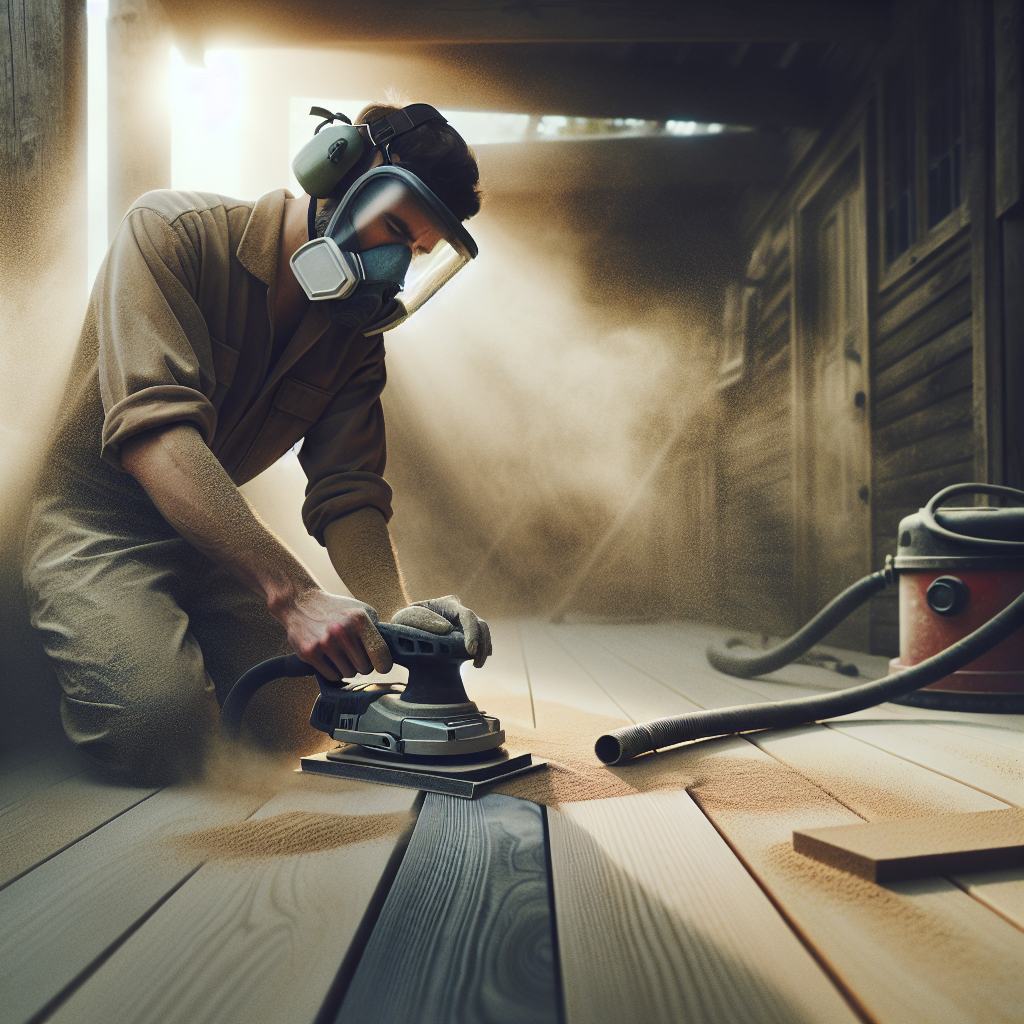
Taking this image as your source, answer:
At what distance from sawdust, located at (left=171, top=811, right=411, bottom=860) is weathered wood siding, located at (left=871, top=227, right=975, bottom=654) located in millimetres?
2788

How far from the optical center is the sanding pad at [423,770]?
118 centimetres

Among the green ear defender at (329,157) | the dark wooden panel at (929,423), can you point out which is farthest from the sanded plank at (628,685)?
the dark wooden panel at (929,423)

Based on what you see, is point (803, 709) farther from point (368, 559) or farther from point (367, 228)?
point (367, 228)

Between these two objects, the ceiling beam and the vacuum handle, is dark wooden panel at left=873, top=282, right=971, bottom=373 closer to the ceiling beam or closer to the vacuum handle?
the vacuum handle

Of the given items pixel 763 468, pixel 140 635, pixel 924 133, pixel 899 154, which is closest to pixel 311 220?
pixel 140 635

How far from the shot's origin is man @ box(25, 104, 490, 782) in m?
1.25

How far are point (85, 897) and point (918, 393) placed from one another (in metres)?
3.50

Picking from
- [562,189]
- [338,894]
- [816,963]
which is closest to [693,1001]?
[816,963]

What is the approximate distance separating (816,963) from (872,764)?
90 cm

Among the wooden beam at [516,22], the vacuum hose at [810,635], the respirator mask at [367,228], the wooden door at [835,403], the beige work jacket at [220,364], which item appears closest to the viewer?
the beige work jacket at [220,364]

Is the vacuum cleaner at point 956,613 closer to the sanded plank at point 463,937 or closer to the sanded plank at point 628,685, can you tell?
the sanded plank at point 628,685

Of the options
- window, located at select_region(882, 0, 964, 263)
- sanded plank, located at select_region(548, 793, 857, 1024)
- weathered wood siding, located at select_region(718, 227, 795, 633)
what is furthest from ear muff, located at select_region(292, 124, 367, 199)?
weathered wood siding, located at select_region(718, 227, 795, 633)

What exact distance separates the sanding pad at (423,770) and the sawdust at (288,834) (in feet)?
0.34

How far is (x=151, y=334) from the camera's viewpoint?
4.28 ft
